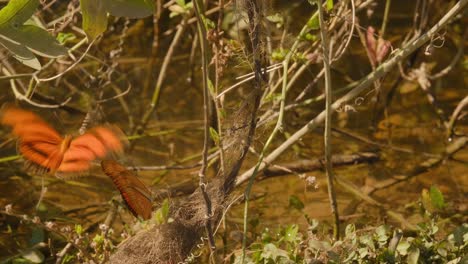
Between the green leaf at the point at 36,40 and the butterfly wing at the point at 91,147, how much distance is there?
241 millimetres

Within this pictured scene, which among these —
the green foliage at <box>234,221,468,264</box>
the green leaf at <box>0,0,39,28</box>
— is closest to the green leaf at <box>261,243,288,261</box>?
the green foliage at <box>234,221,468,264</box>

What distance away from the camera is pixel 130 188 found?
1722mm

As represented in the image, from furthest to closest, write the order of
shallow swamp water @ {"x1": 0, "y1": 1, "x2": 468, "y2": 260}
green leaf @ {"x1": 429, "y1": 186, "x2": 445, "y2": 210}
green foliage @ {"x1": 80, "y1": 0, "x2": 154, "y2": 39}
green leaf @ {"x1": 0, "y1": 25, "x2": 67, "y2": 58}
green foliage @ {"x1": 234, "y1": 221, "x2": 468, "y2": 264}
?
shallow swamp water @ {"x1": 0, "y1": 1, "x2": 468, "y2": 260} → green leaf @ {"x1": 429, "y1": 186, "x2": 445, "y2": 210} → green foliage @ {"x1": 234, "y1": 221, "x2": 468, "y2": 264} → green leaf @ {"x1": 0, "y1": 25, "x2": 67, "y2": 58} → green foliage @ {"x1": 80, "y1": 0, "x2": 154, "y2": 39}

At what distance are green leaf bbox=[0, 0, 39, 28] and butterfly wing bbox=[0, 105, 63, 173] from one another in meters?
0.36

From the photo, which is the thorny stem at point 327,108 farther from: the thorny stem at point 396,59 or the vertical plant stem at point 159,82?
the vertical plant stem at point 159,82

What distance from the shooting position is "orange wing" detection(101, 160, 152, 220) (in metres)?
1.67

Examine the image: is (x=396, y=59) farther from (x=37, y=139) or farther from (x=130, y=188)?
(x=37, y=139)

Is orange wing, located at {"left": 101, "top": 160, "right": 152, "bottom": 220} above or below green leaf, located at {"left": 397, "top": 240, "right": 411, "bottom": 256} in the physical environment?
above

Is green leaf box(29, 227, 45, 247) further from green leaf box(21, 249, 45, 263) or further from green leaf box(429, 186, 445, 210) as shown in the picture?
green leaf box(429, 186, 445, 210)

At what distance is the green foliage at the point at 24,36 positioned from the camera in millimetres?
1544

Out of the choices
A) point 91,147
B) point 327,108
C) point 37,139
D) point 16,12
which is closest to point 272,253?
point 327,108

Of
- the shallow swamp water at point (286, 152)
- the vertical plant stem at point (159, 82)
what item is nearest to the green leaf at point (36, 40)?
the shallow swamp water at point (286, 152)

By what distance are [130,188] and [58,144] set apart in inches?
9.1

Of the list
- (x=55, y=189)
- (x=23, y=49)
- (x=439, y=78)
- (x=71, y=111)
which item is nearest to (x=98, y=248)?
(x=23, y=49)
